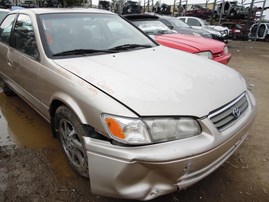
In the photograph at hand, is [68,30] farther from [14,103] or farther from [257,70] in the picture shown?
[257,70]

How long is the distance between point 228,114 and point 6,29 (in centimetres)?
348

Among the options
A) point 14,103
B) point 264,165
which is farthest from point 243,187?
point 14,103

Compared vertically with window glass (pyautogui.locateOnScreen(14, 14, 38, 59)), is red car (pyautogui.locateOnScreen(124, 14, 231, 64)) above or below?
below

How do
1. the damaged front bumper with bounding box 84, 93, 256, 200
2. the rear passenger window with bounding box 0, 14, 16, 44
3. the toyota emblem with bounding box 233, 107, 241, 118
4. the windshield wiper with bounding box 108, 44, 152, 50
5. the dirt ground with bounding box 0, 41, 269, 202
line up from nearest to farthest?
the damaged front bumper with bounding box 84, 93, 256, 200 < the toyota emblem with bounding box 233, 107, 241, 118 < the dirt ground with bounding box 0, 41, 269, 202 < the windshield wiper with bounding box 108, 44, 152, 50 < the rear passenger window with bounding box 0, 14, 16, 44

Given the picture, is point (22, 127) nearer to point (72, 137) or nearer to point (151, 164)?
point (72, 137)

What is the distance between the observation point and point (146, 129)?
6.15ft

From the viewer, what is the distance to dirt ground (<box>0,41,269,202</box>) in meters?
2.43

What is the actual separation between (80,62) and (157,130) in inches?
45.8

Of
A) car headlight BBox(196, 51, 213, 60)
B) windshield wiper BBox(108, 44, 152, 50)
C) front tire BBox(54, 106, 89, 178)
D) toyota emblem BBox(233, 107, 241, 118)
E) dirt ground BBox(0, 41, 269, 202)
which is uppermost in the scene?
windshield wiper BBox(108, 44, 152, 50)

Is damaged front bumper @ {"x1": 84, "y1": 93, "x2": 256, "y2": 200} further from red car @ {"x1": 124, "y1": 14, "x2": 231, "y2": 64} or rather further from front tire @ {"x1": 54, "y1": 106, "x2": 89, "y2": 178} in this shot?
red car @ {"x1": 124, "y1": 14, "x2": 231, "y2": 64}

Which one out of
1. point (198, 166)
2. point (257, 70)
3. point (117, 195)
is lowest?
point (257, 70)

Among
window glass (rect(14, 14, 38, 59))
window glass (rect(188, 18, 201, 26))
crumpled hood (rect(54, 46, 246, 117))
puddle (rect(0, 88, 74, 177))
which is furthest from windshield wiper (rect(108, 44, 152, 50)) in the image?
window glass (rect(188, 18, 201, 26))

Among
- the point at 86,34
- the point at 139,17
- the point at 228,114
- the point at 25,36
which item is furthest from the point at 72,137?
the point at 139,17

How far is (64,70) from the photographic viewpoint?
2.48m
